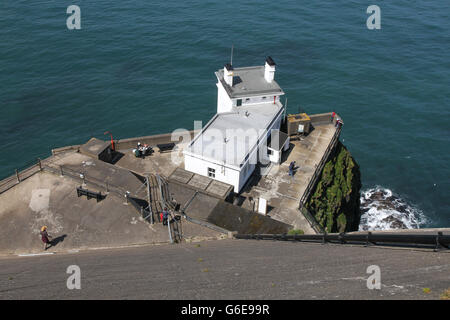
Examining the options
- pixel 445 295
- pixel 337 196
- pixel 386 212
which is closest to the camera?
pixel 445 295

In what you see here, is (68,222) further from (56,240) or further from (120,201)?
(120,201)

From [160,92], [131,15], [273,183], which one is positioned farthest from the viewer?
[131,15]

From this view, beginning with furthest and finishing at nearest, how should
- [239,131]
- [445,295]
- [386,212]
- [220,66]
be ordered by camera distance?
[220,66], [386,212], [239,131], [445,295]

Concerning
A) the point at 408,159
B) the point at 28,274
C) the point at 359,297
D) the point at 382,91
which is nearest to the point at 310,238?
the point at 359,297

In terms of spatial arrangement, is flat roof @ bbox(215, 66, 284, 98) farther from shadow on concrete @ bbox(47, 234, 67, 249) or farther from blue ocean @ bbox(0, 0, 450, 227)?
shadow on concrete @ bbox(47, 234, 67, 249)

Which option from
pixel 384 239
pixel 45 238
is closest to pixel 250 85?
pixel 45 238

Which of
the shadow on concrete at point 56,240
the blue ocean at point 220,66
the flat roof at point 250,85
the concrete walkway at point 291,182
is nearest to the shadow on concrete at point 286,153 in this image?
the concrete walkway at point 291,182

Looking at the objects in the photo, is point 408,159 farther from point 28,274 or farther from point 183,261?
point 28,274
